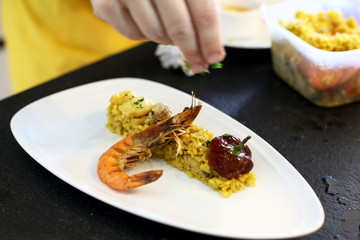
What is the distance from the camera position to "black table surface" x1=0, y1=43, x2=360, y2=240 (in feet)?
3.80

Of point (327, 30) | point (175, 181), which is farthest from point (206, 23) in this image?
point (327, 30)

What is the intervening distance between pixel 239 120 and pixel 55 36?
1.10m

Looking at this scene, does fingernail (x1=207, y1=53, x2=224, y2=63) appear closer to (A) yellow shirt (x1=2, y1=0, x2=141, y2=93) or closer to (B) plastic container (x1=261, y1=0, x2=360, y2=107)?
(B) plastic container (x1=261, y1=0, x2=360, y2=107)

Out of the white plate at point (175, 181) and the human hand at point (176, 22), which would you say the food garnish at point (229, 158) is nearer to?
the white plate at point (175, 181)

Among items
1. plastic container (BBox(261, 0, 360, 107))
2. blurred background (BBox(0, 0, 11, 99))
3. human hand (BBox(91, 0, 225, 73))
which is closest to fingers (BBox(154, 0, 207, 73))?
human hand (BBox(91, 0, 225, 73))

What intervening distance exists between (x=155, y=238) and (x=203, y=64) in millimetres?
498

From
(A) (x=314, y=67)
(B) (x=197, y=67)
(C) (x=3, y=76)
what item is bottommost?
(C) (x=3, y=76)

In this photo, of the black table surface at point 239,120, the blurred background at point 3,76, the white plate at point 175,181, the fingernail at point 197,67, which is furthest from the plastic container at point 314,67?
the blurred background at point 3,76

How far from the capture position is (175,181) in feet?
4.21

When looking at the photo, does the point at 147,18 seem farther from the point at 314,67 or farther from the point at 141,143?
the point at 314,67

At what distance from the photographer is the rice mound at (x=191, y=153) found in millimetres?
1229

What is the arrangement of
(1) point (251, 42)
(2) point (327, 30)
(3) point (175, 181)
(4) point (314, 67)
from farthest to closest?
1. (1) point (251, 42)
2. (2) point (327, 30)
3. (4) point (314, 67)
4. (3) point (175, 181)

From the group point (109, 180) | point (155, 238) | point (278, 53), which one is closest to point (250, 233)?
point (155, 238)

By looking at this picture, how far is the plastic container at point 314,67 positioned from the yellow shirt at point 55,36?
0.85 m
